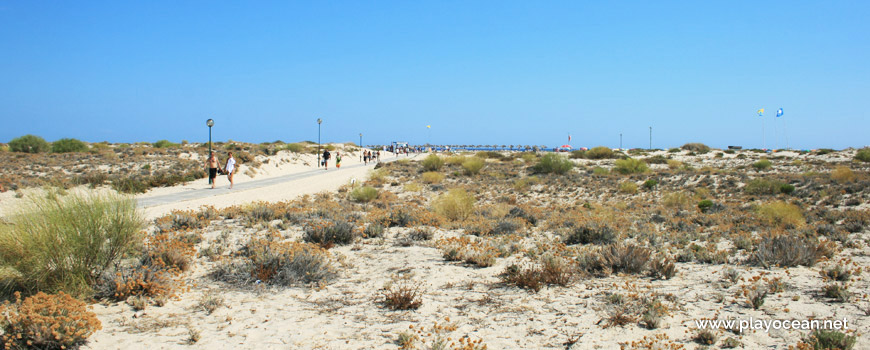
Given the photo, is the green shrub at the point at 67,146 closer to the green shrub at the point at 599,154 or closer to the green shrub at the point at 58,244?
the green shrub at the point at 58,244

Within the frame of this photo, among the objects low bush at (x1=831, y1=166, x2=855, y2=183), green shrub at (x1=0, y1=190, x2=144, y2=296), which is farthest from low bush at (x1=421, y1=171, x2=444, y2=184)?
green shrub at (x1=0, y1=190, x2=144, y2=296)

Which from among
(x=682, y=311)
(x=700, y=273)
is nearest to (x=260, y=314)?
(x=682, y=311)

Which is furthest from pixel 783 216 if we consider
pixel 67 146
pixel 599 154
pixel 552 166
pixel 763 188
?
pixel 67 146

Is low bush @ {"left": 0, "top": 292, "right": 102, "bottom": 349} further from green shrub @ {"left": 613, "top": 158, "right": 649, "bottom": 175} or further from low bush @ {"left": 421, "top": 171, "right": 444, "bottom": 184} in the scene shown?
green shrub @ {"left": 613, "top": 158, "right": 649, "bottom": 175}

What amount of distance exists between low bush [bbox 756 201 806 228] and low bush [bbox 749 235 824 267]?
375cm

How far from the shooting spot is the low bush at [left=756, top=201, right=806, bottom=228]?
35.0 feet

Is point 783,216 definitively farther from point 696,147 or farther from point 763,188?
point 696,147

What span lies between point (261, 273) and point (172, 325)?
5.12 feet

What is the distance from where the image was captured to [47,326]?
4.00m

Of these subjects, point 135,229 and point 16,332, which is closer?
point 16,332

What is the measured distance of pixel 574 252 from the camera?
311 inches

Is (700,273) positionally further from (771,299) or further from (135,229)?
(135,229)

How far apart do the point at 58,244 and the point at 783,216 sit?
46.8ft

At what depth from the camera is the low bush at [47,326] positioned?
3.98m
